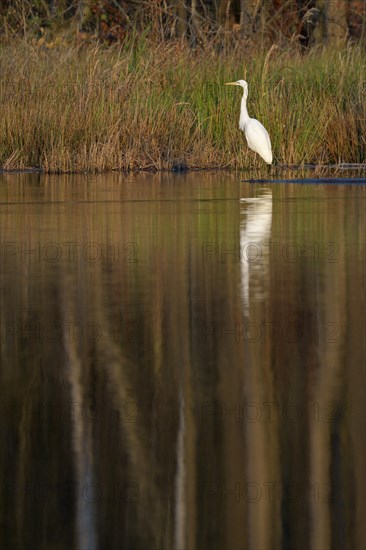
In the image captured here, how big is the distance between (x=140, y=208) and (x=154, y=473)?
8.36 metres

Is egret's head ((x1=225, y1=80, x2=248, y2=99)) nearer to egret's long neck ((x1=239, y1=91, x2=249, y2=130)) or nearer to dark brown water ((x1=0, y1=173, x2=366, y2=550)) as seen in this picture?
egret's long neck ((x1=239, y1=91, x2=249, y2=130))

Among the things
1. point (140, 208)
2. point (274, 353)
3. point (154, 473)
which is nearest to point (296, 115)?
point (140, 208)

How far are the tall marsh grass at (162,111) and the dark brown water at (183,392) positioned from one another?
8051mm

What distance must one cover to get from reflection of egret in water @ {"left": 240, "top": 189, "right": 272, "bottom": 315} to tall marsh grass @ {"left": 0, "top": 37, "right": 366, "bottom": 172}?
14.9 ft

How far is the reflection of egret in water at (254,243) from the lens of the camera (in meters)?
7.90

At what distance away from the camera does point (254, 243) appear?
9953mm

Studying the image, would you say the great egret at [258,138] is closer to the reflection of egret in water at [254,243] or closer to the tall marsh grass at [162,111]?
the tall marsh grass at [162,111]

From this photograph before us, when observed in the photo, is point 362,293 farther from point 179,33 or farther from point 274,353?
point 179,33

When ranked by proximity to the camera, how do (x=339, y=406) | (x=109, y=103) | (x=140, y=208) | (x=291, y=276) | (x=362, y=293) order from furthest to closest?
(x=109, y=103) < (x=140, y=208) < (x=291, y=276) < (x=362, y=293) < (x=339, y=406)

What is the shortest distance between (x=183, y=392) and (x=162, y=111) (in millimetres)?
13545

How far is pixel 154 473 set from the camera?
438cm

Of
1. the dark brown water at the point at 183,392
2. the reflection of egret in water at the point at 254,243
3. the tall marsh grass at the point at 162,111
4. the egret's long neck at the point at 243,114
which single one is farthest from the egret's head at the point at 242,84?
the dark brown water at the point at 183,392

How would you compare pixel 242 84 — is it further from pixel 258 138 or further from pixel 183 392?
pixel 183 392

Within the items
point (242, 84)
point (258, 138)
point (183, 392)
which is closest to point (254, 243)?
point (183, 392)
